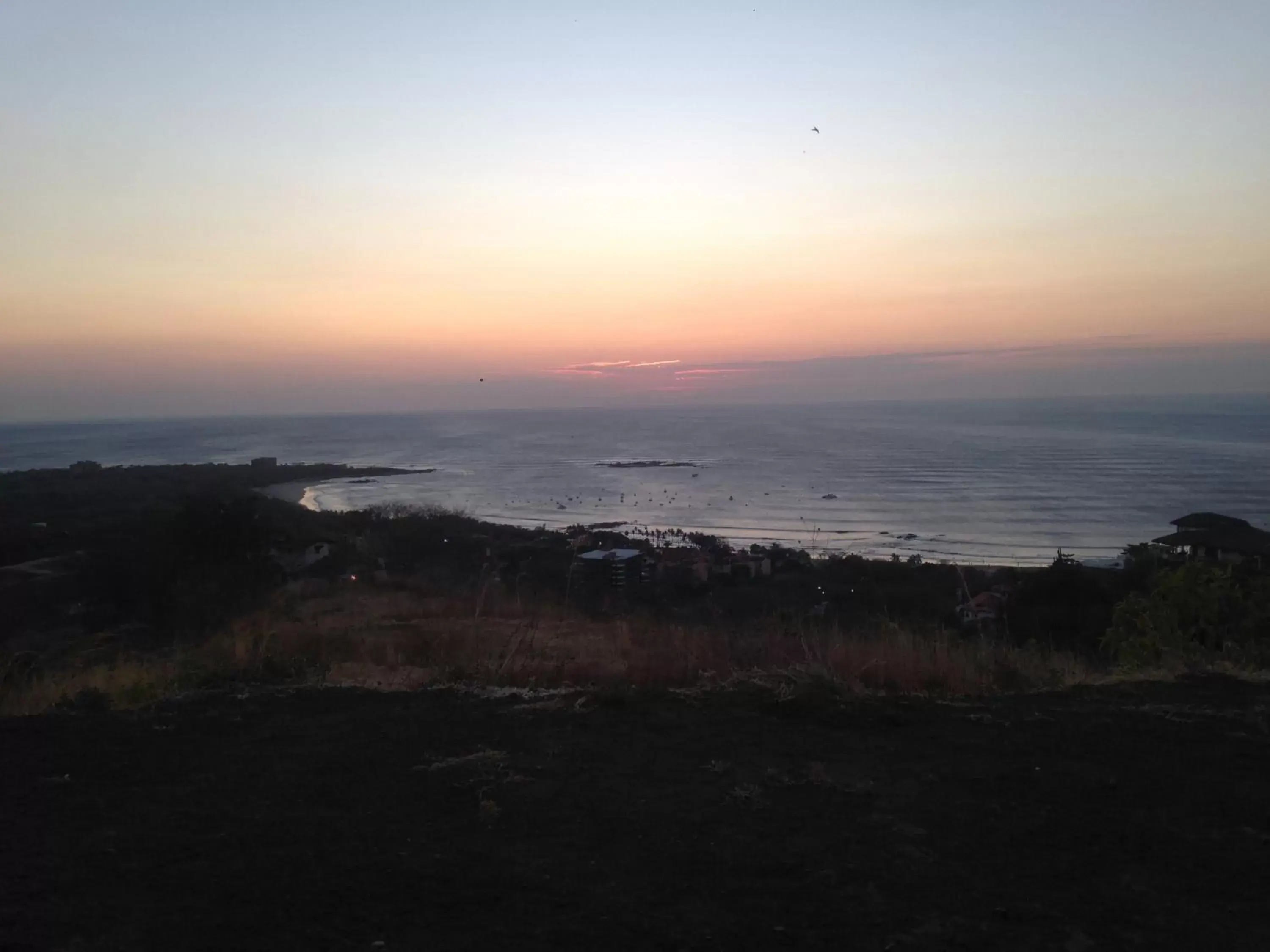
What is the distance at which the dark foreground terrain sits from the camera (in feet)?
8.18

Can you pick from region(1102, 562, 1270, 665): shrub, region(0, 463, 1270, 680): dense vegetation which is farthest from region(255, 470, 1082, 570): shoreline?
region(1102, 562, 1270, 665): shrub

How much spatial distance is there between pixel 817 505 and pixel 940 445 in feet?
118

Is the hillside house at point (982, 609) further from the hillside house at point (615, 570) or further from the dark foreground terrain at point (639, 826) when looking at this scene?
the dark foreground terrain at point (639, 826)

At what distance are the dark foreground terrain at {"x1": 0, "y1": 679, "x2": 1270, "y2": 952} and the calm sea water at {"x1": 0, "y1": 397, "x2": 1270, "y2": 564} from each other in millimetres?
21741

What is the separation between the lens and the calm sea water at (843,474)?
30.8 metres

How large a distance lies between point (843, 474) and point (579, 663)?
46.5 metres

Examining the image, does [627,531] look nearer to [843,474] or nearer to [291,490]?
[291,490]

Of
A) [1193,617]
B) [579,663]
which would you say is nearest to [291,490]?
[579,663]

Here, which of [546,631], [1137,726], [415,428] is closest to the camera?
[1137,726]

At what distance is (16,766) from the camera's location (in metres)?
3.86

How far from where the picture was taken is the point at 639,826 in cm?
323

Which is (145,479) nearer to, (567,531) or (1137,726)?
(567,531)

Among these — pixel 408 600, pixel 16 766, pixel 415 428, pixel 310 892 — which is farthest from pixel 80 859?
pixel 415 428

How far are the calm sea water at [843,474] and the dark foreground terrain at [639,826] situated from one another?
21741 mm
